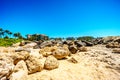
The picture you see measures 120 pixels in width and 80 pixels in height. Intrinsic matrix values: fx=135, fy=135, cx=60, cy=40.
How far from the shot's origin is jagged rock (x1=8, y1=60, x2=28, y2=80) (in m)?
6.22

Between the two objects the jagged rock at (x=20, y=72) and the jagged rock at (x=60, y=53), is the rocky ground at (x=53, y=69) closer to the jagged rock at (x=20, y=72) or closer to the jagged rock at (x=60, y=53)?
the jagged rock at (x=20, y=72)

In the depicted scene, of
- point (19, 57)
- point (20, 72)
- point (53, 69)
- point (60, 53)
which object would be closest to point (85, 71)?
point (53, 69)

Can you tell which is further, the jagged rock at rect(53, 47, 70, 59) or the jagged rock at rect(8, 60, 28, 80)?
the jagged rock at rect(53, 47, 70, 59)

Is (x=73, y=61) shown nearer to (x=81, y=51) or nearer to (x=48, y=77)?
(x=48, y=77)

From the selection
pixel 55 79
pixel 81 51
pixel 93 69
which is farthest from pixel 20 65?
pixel 81 51

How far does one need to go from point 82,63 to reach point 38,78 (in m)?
3.28

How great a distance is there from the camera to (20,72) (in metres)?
6.61

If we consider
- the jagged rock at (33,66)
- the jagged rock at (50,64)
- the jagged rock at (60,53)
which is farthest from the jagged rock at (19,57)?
the jagged rock at (60,53)

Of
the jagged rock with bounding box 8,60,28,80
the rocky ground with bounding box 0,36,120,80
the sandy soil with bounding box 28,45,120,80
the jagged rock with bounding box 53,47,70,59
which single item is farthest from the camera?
the jagged rock with bounding box 53,47,70,59

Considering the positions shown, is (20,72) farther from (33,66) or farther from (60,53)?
(60,53)

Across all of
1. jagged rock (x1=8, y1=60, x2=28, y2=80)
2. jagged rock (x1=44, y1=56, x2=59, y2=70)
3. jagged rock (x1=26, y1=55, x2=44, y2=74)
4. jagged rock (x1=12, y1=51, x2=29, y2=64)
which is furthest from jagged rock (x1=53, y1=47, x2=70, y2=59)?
jagged rock (x1=8, y1=60, x2=28, y2=80)

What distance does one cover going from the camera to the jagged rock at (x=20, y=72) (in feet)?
20.4

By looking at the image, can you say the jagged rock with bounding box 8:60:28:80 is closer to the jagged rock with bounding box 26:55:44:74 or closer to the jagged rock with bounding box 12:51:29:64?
the jagged rock with bounding box 26:55:44:74

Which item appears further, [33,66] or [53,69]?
[53,69]
